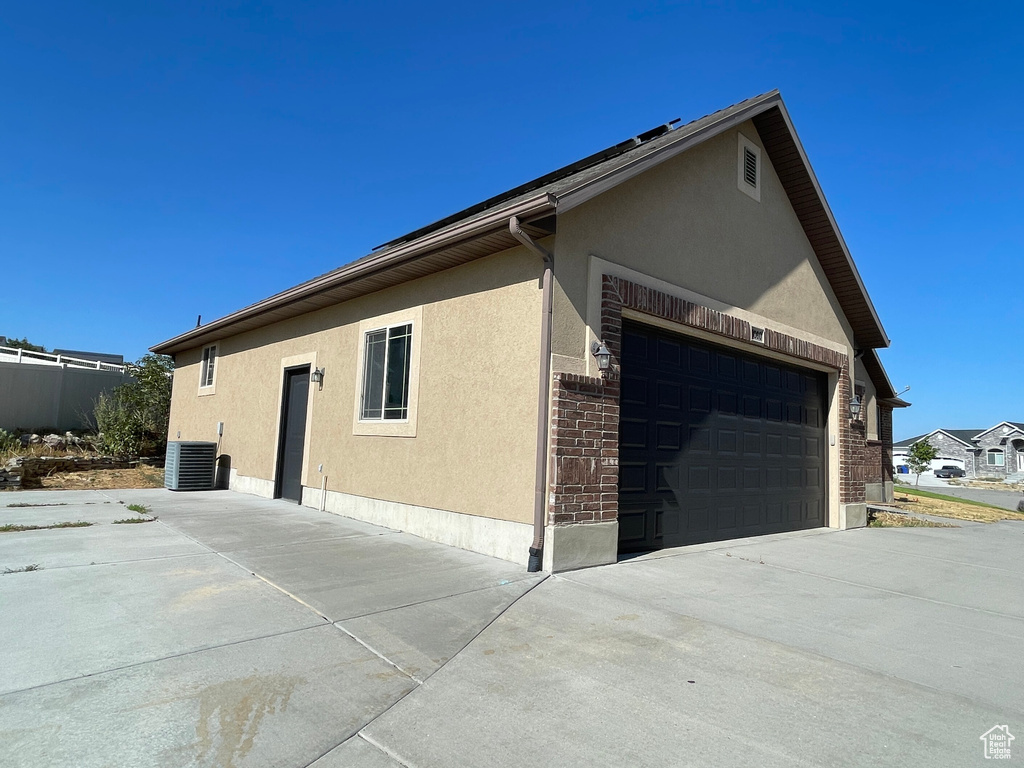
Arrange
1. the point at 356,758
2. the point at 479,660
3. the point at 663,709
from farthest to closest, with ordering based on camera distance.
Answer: the point at 479,660
the point at 663,709
the point at 356,758

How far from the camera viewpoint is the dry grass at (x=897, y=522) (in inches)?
435

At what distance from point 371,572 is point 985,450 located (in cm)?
6147

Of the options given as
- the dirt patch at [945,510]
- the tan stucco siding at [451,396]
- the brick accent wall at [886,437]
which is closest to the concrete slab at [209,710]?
the tan stucco siding at [451,396]

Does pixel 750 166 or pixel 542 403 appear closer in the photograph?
pixel 542 403

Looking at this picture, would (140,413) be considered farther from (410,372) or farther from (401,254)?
(401,254)

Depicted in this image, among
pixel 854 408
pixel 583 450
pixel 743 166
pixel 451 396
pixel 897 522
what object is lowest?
pixel 897 522

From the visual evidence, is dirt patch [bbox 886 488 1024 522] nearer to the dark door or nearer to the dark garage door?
the dark garage door

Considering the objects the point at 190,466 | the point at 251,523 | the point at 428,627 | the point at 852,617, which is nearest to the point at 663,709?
the point at 428,627

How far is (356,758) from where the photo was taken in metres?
2.43

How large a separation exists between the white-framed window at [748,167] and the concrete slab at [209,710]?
835cm

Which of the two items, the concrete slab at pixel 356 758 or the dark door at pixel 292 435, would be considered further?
the dark door at pixel 292 435

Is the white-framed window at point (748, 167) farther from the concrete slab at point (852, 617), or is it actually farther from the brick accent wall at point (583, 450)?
the concrete slab at point (852, 617)

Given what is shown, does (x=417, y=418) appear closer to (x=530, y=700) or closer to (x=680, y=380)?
(x=680, y=380)

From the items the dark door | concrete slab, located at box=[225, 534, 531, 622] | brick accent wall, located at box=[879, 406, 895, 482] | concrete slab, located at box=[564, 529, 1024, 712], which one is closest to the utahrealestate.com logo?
concrete slab, located at box=[564, 529, 1024, 712]
